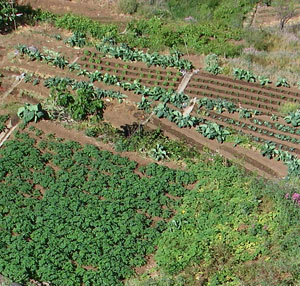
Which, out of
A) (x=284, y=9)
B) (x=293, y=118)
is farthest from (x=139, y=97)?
(x=284, y=9)

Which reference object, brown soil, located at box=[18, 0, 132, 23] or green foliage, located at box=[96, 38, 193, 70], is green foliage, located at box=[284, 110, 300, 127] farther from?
brown soil, located at box=[18, 0, 132, 23]

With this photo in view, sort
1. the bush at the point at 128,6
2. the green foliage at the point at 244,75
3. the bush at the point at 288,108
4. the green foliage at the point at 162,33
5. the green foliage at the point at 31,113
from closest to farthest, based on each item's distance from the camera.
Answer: the green foliage at the point at 31,113 < the bush at the point at 288,108 < the green foliage at the point at 244,75 < the green foliage at the point at 162,33 < the bush at the point at 128,6

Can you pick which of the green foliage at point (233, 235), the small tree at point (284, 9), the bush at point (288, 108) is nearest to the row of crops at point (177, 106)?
the bush at point (288, 108)

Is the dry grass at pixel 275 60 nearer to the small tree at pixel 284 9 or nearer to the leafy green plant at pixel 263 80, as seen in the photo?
the leafy green plant at pixel 263 80

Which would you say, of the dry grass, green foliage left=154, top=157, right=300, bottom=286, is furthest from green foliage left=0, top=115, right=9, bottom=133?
the dry grass

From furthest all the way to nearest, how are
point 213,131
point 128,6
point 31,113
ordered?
point 128,6, point 31,113, point 213,131

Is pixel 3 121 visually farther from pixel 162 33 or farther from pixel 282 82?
pixel 282 82
